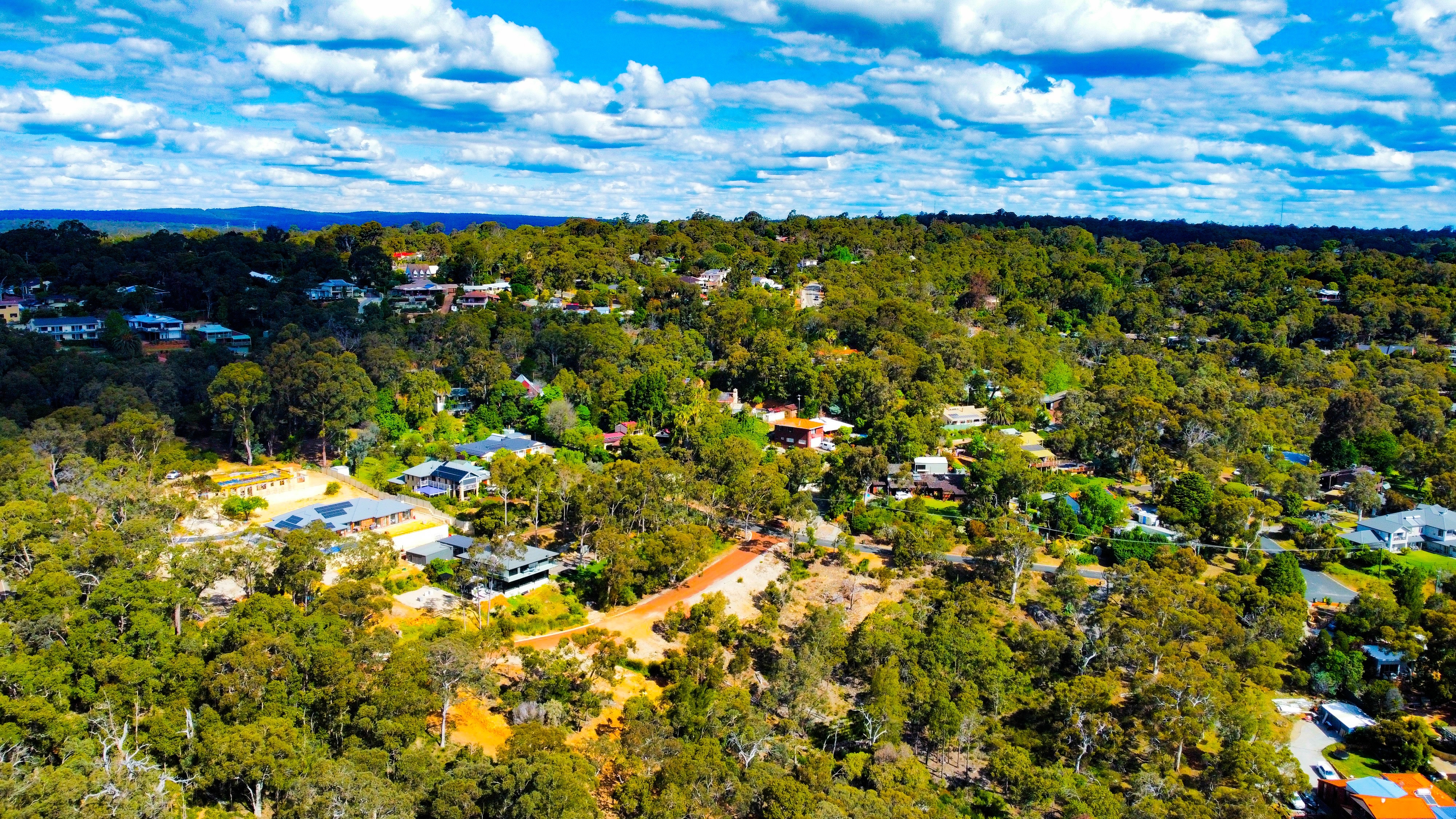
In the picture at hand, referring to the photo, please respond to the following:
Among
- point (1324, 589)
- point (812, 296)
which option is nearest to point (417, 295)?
point (812, 296)

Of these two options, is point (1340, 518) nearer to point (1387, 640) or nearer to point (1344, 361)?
point (1387, 640)

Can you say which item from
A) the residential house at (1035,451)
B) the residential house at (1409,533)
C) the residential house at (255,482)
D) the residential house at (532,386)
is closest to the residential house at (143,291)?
the residential house at (532,386)

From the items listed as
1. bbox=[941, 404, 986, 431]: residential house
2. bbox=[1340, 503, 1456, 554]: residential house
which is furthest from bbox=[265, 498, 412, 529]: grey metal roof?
bbox=[1340, 503, 1456, 554]: residential house

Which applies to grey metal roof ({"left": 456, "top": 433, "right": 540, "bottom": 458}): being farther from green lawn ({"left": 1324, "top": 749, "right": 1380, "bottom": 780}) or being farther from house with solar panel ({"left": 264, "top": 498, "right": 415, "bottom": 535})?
green lawn ({"left": 1324, "top": 749, "right": 1380, "bottom": 780})

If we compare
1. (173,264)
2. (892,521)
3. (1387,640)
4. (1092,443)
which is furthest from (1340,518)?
(173,264)

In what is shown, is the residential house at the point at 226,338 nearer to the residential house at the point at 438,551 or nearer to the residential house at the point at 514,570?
the residential house at the point at 438,551

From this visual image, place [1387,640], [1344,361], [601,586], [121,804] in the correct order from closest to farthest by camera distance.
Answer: [121,804], [1387,640], [601,586], [1344,361]
